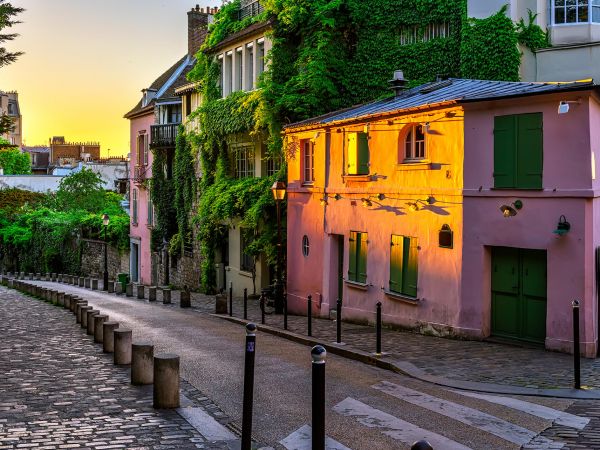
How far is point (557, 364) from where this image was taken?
13.4 m

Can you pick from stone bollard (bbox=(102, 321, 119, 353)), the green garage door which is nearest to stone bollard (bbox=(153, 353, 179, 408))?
stone bollard (bbox=(102, 321, 119, 353))

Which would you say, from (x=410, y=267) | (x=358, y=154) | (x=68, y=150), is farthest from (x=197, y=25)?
(x=68, y=150)

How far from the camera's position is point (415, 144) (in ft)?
60.8

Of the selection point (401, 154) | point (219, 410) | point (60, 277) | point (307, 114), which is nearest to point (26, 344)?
point (219, 410)

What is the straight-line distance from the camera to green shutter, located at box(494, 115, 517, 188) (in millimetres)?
15602

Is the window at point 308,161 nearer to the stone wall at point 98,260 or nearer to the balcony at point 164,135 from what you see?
the balcony at point 164,135

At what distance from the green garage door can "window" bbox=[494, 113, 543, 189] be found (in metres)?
1.38

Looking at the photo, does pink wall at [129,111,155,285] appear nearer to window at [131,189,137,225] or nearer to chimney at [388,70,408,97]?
window at [131,189,137,225]

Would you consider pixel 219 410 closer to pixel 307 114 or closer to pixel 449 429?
pixel 449 429

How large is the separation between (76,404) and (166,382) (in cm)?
129

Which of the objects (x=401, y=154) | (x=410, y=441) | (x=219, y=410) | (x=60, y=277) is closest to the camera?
(x=410, y=441)

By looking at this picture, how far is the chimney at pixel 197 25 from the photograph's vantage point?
4547cm

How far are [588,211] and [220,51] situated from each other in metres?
22.3

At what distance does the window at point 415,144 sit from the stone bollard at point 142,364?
9.18 m
